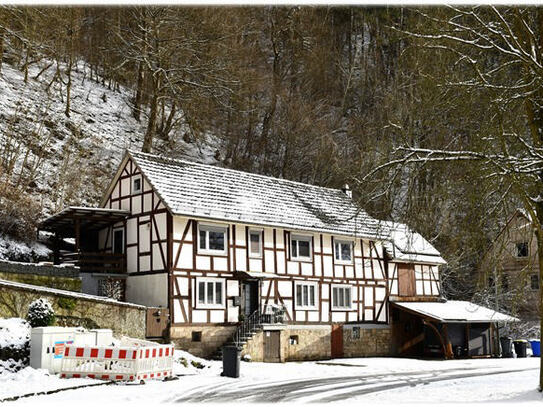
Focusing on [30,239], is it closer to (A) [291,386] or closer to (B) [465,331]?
(A) [291,386]

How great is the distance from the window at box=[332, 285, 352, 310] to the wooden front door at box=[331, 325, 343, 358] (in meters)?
1.10

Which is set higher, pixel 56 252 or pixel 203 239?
pixel 203 239

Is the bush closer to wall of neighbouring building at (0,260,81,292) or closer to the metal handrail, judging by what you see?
wall of neighbouring building at (0,260,81,292)

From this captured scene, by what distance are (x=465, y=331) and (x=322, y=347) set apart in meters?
8.99

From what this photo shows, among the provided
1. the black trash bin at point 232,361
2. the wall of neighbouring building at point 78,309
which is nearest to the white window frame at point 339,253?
the wall of neighbouring building at point 78,309

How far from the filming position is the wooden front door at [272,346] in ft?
93.8

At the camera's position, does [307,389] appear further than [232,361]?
No

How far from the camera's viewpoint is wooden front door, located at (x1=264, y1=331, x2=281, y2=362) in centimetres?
2859

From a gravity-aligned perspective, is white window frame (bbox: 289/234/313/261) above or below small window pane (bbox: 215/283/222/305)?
above

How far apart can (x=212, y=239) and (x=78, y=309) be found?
8324 millimetres

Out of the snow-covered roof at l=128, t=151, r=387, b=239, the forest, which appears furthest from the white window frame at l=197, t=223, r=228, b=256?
the forest

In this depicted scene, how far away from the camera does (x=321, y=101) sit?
57.8 meters

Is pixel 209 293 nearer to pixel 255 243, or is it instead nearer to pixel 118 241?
pixel 255 243

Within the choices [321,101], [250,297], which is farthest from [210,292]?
[321,101]
